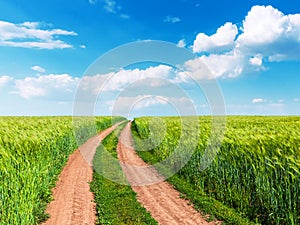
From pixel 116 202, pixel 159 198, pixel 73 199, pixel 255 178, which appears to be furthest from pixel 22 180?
pixel 255 178

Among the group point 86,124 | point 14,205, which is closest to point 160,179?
point 14,205

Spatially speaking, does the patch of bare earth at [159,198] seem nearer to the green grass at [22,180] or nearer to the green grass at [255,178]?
the green grass at [255,178]

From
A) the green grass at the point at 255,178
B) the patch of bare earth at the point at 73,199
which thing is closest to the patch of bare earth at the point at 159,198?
the green grass at the point at 255,178

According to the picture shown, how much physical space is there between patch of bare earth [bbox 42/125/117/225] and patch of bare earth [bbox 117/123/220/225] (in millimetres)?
2244

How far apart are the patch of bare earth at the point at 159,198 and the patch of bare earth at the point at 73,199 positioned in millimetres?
2244

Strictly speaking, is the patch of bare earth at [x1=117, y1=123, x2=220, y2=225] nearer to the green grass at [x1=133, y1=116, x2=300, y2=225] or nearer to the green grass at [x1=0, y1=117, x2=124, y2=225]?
the green grass at [x1=133, y1=116, x2=300, y2=225]

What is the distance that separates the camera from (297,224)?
32.0 ft

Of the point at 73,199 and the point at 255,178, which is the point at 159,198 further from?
the point at 255,178

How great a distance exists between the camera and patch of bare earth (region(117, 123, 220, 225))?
471 inches

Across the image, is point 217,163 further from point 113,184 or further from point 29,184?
point 29,184

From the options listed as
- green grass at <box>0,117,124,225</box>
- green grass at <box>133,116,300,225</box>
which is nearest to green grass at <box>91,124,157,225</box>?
green grass at <box>0,117,124,225</box>

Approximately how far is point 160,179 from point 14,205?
9879 mm

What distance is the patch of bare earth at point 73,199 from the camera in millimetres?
11883

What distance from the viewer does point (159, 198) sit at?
14469mm
